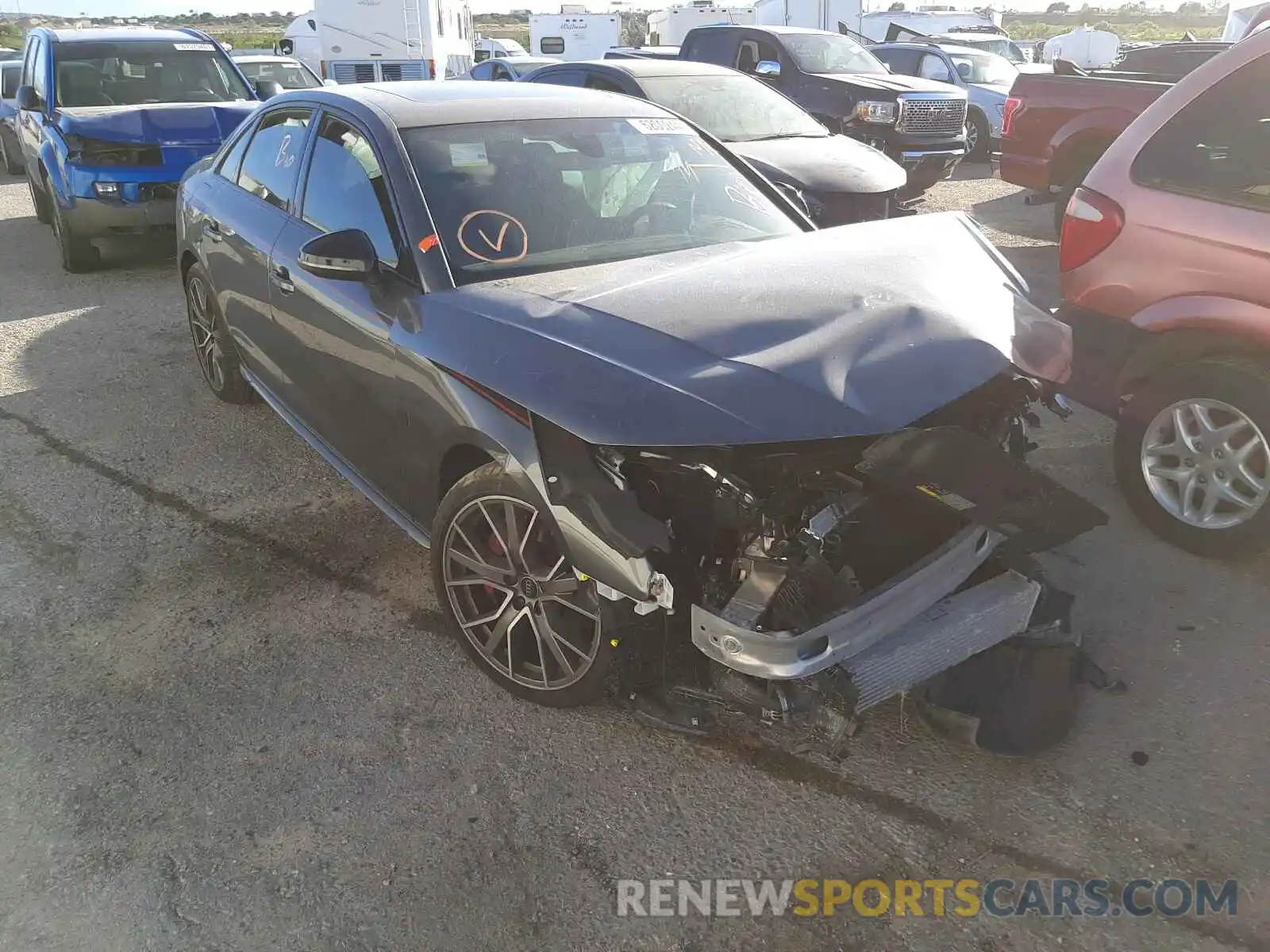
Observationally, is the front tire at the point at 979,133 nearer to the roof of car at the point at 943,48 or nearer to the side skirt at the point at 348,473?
the roof of car at the point at 943,48

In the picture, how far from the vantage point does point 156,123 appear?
8.17 meters

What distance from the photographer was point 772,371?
95.5 inches

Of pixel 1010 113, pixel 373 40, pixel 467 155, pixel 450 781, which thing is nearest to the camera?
pixel 450 781

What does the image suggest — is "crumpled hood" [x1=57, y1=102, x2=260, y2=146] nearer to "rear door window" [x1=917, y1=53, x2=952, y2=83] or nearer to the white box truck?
"rear door window" [x1=917, y1=53, x2=952, y2=83]

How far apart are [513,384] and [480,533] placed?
64 cm

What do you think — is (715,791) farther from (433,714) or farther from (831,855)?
(433,714)

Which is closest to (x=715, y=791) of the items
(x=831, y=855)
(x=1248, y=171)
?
(x=831, y=855)

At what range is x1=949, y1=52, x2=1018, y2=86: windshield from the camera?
15516 mm

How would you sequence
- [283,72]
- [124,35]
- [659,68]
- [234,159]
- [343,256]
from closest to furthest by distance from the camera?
[343,256]
[234,159]
[659,68]
[124,35]
[283,72]

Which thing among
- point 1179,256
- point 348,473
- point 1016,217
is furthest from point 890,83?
point 348,473

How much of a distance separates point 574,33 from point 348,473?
2882cm

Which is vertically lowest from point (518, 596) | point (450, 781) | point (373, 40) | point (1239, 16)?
point (450, 781)

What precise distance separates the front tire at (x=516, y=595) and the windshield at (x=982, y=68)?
15.0 meters

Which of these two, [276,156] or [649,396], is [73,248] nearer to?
[276,156]
